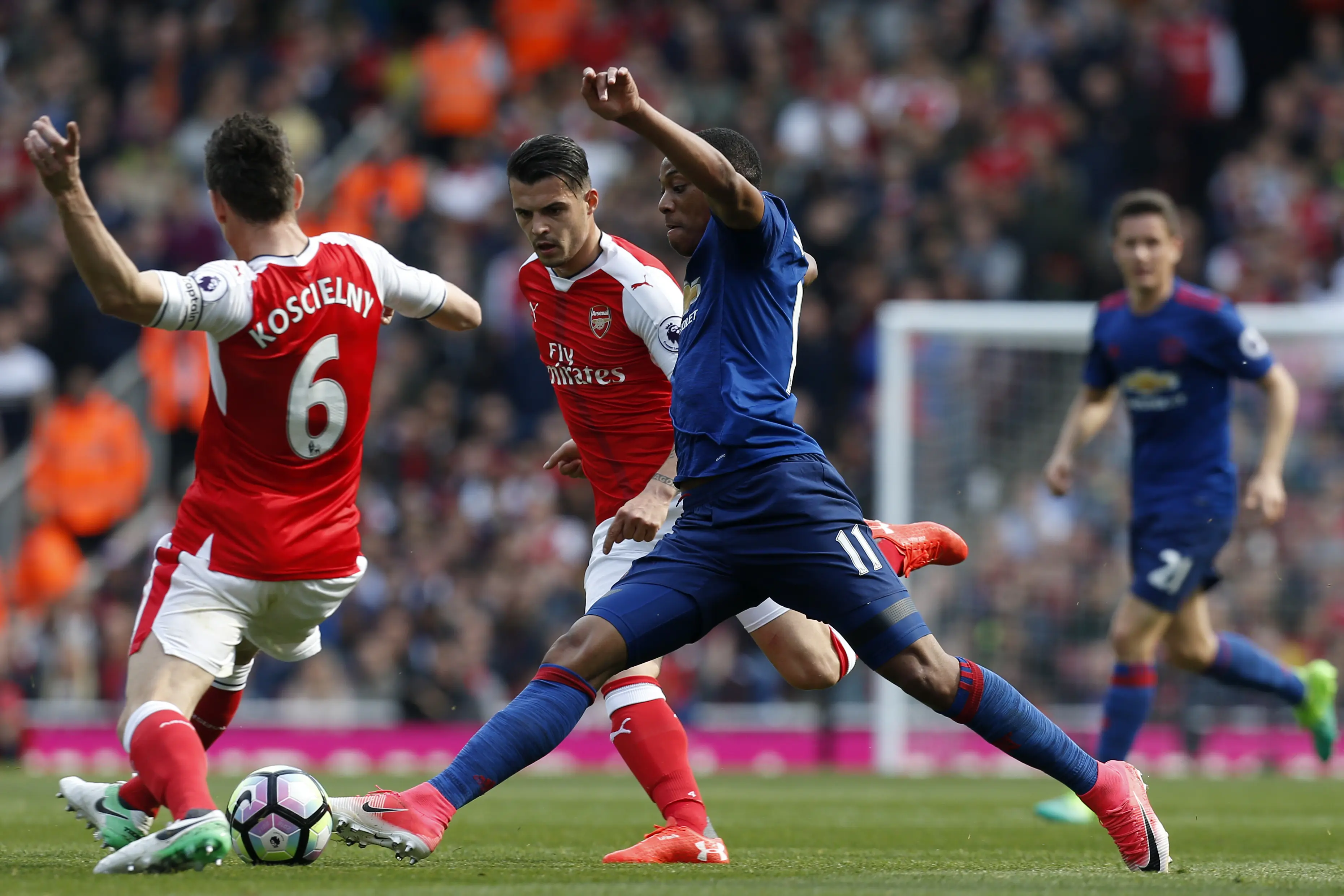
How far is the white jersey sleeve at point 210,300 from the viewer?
5012mm

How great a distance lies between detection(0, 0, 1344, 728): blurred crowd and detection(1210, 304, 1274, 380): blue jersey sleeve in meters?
4.55

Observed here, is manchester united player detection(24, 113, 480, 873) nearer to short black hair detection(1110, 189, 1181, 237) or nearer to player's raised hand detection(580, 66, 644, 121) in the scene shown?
player's raised hand detection(580, 66, 644, 121)

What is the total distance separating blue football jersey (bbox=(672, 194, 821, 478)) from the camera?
527cm

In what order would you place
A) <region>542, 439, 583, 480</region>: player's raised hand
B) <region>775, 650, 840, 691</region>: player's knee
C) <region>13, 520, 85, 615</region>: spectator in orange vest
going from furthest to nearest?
<region>13, 520, 85, 615</region>: spectator in orange vest < <region>542, 439, 583, 480</region>: player's raised hand < <region>775, 650, 840, 691</region>: player's knee

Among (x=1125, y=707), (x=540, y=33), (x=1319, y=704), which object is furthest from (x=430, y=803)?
(x=540, y=33)

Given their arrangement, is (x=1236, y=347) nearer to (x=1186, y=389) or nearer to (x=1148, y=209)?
(x=1186, y=389)

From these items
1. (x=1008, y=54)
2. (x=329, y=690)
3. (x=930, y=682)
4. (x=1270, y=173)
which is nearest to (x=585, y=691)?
(x=930, y=682)

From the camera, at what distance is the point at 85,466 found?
49.4 ft

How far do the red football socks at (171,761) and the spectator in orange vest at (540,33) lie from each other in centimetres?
1367

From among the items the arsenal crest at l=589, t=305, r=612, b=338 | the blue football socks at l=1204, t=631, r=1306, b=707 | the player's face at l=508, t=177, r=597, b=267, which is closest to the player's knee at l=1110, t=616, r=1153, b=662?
the blue football socks at l=1204, t=631, r=1306, b=707

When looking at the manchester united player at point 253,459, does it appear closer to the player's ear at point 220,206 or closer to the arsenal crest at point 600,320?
the player's ear at point 220,206

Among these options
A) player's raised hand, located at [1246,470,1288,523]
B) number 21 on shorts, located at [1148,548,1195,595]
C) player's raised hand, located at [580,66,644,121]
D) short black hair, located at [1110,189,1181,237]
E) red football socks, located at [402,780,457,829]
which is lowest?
red football socks, located at [402,780,457,829]

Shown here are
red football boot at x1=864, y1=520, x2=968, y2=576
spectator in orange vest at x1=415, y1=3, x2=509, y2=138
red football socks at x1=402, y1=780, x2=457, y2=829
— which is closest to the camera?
red football socks at x1=402, y1=780, x2=457, y2=829

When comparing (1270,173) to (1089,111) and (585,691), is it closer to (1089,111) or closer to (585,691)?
(1089,111)
